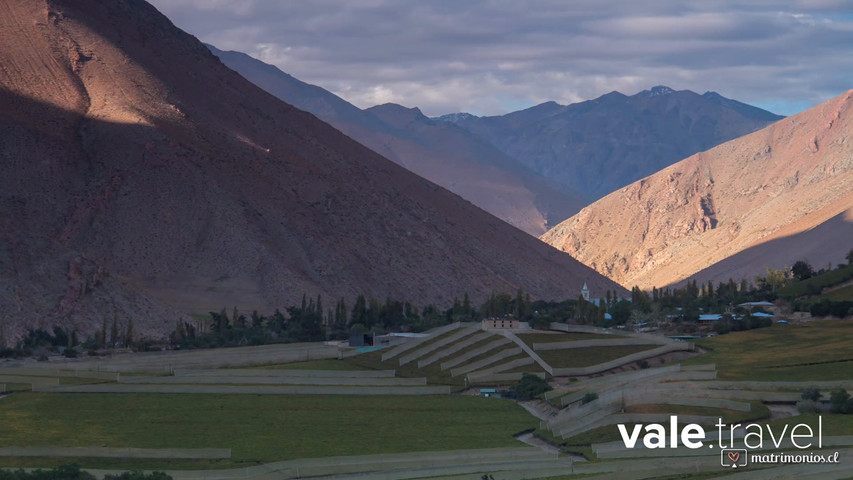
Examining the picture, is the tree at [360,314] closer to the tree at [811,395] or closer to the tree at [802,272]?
the tree at [802,272]

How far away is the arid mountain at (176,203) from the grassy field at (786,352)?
54.1 metres

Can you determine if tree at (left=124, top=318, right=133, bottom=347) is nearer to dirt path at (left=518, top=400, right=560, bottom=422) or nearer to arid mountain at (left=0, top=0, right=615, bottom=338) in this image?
arid mountain at (left=0, top=0, right=615, bottom=338)

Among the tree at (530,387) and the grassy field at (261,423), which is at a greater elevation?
the tree at (530,387)

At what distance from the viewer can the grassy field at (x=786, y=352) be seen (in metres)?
67.9

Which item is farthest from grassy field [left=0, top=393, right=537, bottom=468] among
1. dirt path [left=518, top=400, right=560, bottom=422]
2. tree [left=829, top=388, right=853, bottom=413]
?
tree [left=829, top=388, right=853, bottom=413]

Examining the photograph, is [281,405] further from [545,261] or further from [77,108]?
[545,261]

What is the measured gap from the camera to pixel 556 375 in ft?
260

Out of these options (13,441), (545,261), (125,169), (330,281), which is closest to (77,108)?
(125,169)

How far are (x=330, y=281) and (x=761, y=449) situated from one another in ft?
318

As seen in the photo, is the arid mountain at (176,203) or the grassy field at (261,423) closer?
the grassy field at (261,423)

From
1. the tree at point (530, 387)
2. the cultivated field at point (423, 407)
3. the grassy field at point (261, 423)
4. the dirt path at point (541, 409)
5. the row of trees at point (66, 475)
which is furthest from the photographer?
the tree at point (530, 387)

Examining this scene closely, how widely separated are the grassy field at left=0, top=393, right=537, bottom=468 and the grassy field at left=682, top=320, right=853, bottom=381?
12.7 m

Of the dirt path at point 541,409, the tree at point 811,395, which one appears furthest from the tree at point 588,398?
the tree at point 811,395

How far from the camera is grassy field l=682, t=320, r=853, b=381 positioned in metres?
67.9
